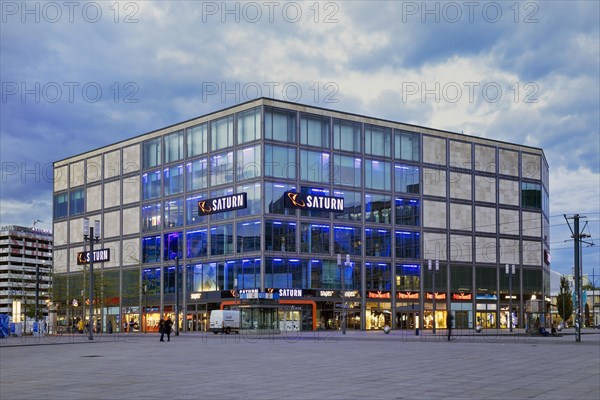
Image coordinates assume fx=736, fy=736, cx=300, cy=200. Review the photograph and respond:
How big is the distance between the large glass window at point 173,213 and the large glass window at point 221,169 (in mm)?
7128

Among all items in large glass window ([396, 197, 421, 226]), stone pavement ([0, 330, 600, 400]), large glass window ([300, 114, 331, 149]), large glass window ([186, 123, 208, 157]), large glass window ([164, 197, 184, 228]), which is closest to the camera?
stone pavement ([0, 330, 600, 400])

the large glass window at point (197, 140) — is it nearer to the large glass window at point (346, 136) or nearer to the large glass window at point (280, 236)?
the large glass window at point (280, 236)

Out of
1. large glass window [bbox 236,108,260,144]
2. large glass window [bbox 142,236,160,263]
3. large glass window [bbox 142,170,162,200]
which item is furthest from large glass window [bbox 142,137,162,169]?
large glass window [bbox 236,108,260,144]

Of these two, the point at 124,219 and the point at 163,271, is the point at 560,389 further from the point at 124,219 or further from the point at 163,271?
the point at 124,219

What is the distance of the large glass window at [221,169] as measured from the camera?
91875 millimetres

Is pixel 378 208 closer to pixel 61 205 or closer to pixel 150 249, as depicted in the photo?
pixel 150 249

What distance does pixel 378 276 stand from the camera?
95812 mm

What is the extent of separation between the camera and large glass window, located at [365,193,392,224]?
9581 cm

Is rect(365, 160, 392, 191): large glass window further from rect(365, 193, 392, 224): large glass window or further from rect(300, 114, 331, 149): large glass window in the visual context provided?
rect(300, 114, 331, 149): large glass window

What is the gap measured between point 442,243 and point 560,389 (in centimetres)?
8544

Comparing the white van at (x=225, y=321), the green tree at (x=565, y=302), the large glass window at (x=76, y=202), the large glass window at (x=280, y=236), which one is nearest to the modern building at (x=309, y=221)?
the large glass window at (x=280, y=236)

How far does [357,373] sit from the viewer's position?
22.8m

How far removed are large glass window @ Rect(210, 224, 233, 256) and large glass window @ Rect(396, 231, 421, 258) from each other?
75.4ft

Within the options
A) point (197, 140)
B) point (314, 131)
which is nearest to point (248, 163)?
point (314, 131)
